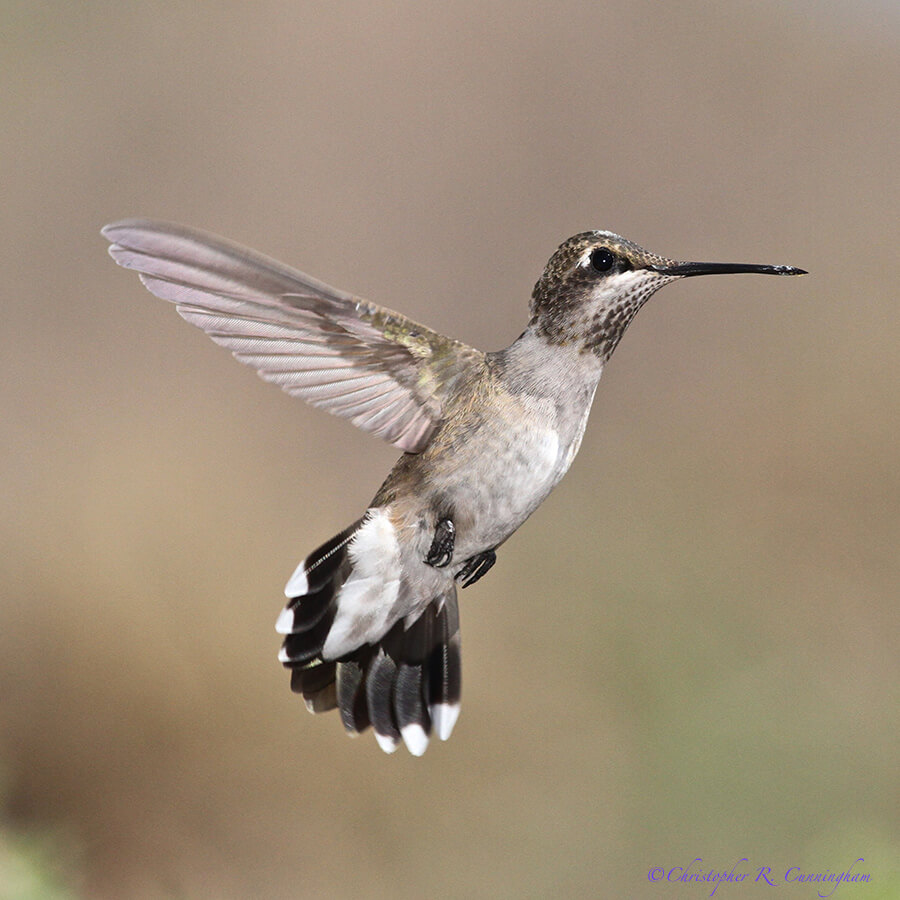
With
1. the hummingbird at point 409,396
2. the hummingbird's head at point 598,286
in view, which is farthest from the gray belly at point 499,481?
the hummingbird's head at point 598,286

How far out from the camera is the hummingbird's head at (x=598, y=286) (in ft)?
3.19

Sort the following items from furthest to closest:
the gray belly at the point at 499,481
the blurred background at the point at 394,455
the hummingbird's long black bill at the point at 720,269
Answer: the blurred background at the point at 394,455 → the gray belly at the point at 499,481 → the hummingbird's long black bill at the point at 720,269

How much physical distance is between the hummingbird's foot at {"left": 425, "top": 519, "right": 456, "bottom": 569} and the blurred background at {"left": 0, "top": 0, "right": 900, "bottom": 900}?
8.33ft

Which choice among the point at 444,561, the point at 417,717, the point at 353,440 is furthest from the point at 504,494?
the point at 353,440

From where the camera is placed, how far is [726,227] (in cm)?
521

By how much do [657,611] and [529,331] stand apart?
3.25 metres

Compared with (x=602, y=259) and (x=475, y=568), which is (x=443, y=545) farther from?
(x=602, y=259)

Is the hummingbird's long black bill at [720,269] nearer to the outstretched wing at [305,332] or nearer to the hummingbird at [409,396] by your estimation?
the hummingbird at [409,396]

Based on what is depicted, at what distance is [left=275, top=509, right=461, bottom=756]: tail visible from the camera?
1202 mm

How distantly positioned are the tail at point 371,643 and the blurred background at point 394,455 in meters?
2.27

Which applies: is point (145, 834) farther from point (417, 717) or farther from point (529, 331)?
point (529, 331)

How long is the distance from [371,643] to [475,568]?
17 centimetres

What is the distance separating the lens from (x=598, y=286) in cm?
101

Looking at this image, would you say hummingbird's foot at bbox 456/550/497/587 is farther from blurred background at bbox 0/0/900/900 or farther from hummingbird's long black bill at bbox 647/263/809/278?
blurred background at bbox 0/0/900/900
